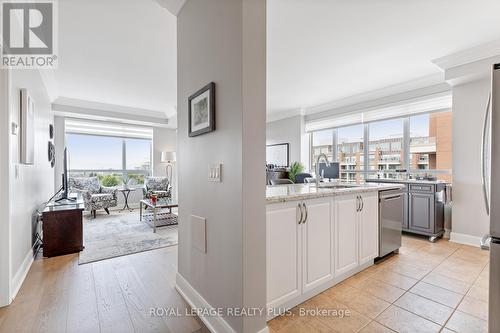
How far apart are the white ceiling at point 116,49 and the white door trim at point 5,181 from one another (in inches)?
36.3

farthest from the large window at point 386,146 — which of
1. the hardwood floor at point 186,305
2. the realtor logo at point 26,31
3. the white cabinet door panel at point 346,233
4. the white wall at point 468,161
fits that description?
the realtor logo at point 26,31

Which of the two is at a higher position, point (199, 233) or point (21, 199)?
point (21, 199)

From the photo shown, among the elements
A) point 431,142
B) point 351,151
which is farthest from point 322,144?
point 431,142

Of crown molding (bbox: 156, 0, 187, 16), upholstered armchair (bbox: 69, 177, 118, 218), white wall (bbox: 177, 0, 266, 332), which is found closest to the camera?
white wall (bbox: 177, 0, 266, 332)

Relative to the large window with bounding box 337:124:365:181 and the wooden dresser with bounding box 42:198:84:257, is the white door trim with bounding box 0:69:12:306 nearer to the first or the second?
the wooden dresser with bounding box 42:198:84:257

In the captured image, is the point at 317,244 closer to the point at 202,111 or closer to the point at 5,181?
the point at 202,111

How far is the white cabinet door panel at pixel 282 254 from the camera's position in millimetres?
1632

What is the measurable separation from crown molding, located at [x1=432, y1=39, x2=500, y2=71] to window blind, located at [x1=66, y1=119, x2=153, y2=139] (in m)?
6.80

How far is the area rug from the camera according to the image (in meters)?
3.05

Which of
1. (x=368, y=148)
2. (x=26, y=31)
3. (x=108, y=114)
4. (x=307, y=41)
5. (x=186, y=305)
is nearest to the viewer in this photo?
(x=186, y=305)

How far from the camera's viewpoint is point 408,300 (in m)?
1.93

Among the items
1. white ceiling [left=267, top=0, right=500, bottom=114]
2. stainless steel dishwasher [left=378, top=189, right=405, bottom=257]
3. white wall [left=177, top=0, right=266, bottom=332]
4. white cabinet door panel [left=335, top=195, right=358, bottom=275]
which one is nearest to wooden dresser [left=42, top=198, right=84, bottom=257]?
white wall [left=177, top=0, right=266, bottom=332]

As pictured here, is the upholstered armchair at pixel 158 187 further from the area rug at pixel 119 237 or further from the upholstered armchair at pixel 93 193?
the area rug at pixel 119 237

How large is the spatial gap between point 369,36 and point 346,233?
2.28 metres
